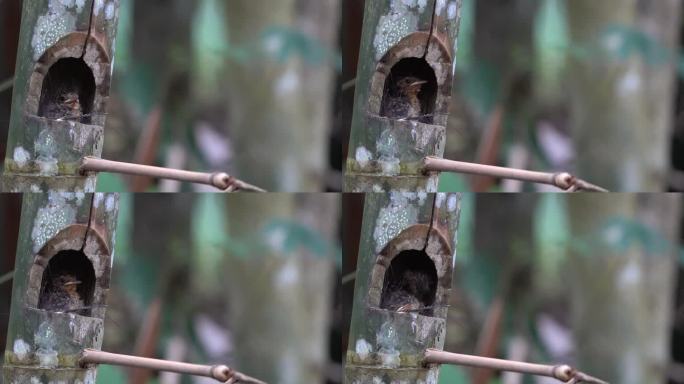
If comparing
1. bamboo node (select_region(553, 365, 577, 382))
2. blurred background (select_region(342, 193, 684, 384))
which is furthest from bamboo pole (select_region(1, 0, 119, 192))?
bamboo node (select_region(553, 365, 577, 382))

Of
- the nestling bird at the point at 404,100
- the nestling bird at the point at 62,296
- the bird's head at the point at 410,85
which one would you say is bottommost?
the nestling bird at the point at 62,296

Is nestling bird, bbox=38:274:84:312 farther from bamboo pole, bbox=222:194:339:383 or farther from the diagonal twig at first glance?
the diagonal twig

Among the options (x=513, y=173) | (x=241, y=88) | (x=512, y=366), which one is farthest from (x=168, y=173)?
(x=512, y=366)

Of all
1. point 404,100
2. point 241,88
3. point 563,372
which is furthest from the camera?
point 404,100

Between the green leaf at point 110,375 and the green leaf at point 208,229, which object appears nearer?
the green leaf at point 208,229

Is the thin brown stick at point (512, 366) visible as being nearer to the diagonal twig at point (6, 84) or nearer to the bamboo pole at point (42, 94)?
the bamboo pole at point (42, 94)

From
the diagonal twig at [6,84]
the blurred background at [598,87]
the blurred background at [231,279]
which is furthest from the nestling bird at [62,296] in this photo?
the blurred background at [598,87]

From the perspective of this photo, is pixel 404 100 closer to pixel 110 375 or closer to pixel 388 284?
pixel 388 284
